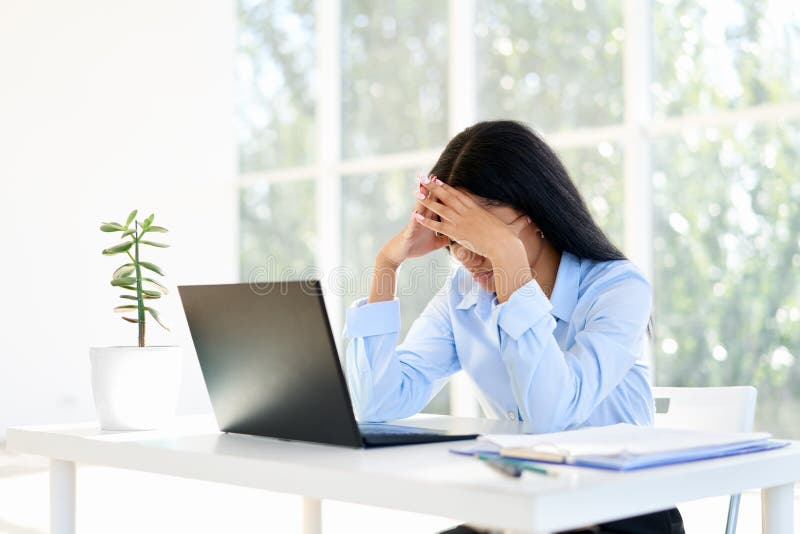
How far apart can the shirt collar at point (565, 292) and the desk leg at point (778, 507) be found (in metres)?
0.56

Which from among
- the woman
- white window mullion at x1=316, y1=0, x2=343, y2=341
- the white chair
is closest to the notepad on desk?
the woman

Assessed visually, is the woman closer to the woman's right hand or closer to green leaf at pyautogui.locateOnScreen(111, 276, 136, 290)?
the woman's right hand

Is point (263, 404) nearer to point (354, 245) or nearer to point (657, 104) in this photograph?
point (657, 104)

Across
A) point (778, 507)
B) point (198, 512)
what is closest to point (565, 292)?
point (778, 507)

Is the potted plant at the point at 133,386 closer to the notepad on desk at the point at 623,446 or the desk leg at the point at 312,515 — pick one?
the desk leg at the point at 312,515

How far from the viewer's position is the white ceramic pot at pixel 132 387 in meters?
1.48

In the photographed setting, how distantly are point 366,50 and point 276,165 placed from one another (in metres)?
0.98

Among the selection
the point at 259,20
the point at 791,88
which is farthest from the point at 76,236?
the point at 791,88

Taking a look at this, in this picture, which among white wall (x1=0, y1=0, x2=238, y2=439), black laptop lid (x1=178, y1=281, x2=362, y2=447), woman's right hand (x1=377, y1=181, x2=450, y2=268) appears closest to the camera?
black laptop lid (x1=178, y1=281, x2=362, y2=447)

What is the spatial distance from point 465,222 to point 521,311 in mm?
211

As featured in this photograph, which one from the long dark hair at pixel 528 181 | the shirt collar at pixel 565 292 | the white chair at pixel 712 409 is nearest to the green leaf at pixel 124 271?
the long dark hair at pixel 528 181

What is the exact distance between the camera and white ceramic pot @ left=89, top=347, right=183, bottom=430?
58.2 inches

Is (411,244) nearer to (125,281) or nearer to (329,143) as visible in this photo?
(125,281)

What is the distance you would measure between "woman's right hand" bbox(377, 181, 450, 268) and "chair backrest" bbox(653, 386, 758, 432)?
0.49 metres
